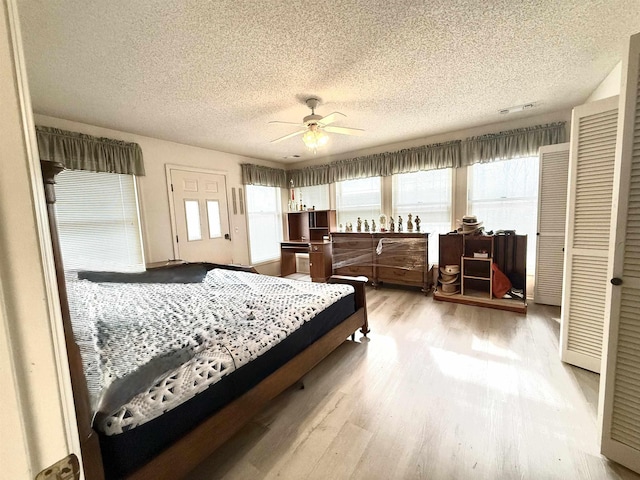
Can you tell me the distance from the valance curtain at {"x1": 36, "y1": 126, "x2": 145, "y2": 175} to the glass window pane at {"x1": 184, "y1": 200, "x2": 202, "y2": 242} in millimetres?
743

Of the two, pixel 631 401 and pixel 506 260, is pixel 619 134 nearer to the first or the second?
pixel 631 401

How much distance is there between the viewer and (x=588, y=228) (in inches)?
73.8

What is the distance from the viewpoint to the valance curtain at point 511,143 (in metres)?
3.21

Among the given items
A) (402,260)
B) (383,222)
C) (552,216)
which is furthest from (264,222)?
(552,216)

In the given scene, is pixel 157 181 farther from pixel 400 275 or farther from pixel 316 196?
pixel 400 275

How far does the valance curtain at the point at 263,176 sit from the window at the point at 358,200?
1238 millimetres

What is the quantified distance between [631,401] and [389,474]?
1.18 metres

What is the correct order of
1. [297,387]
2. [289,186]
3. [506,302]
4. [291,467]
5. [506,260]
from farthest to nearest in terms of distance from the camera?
[289,186] < [506,260] < [506,302] < [297,387] < [291,467]

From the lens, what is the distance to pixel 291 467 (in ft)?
4.38

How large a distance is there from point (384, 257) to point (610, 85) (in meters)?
2.94

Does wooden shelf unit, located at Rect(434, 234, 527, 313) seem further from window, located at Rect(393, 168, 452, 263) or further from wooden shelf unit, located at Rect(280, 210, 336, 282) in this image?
wooden shelf unit, located at Rect(280, 210, 336, 282)

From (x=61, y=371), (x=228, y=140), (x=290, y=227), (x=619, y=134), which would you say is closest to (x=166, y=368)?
(x=61, y=371)

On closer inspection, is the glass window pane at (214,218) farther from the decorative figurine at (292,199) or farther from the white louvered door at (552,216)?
the white louvered door at (552,216)

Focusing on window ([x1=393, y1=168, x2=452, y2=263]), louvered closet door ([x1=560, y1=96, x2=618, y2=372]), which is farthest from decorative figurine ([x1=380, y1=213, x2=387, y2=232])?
louvered closet door ([x1=560, y1=96, x2=618, y2=372])
